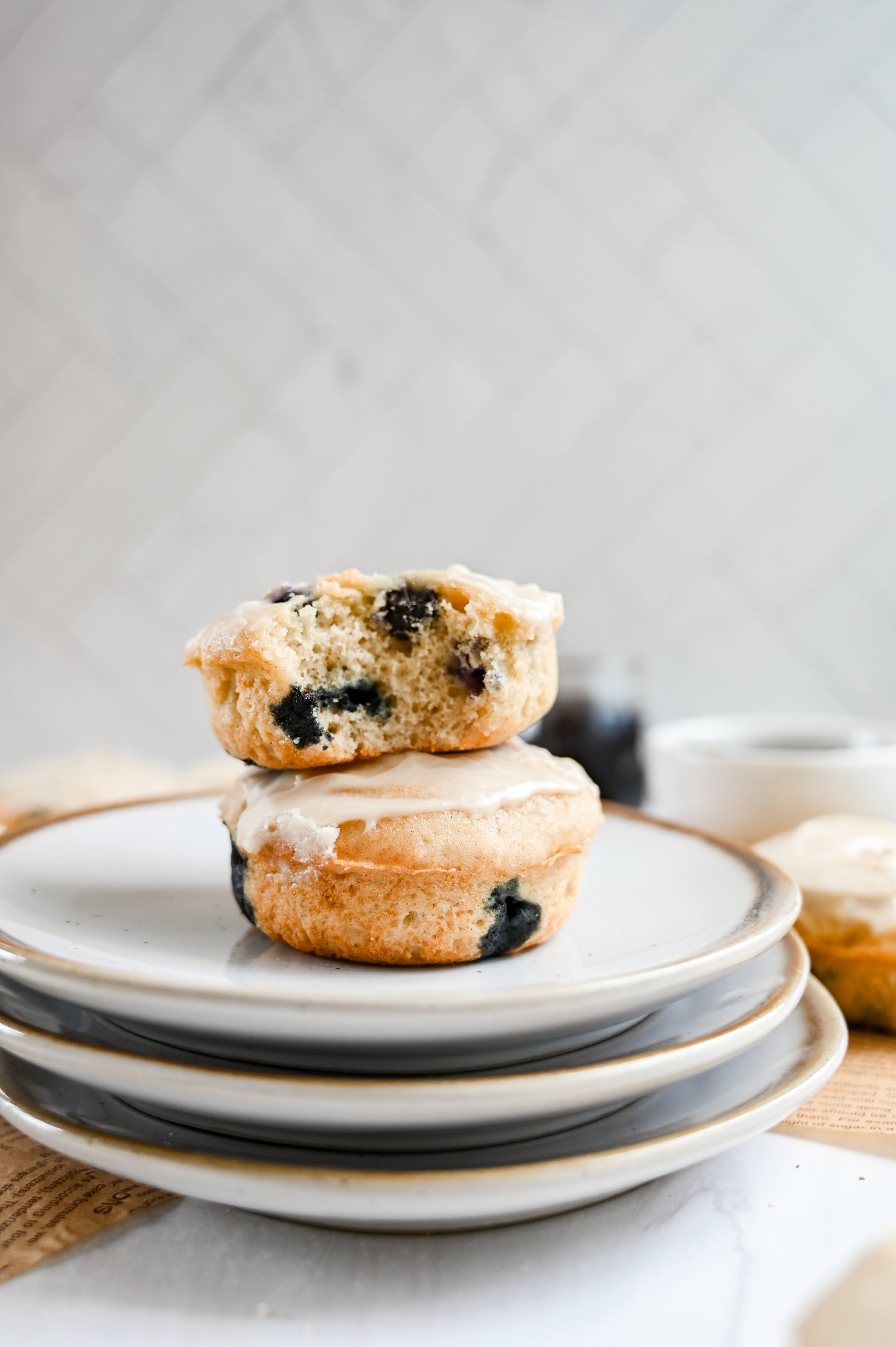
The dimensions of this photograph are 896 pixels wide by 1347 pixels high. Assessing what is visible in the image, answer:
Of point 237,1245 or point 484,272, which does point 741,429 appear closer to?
point 484,272

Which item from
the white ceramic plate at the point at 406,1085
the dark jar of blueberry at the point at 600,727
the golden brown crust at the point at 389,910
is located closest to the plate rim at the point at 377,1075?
the white ceramic plate at the point at 406,1085

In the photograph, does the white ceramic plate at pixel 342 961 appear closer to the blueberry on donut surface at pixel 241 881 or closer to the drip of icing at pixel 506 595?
the blueberry on donut surface at pixel 241 881

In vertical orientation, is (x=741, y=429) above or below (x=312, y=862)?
above

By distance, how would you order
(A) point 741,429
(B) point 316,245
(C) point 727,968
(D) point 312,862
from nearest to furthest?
Result: (C) point 727,968 < (D) point 312,862 < (A) point 741,429 < (B) point 316,245

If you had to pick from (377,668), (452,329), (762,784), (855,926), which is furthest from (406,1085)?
(452,329)

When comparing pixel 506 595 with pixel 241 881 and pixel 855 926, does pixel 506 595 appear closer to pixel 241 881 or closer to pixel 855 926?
pixel 241 881

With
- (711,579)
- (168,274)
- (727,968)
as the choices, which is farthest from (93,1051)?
(168,274)
